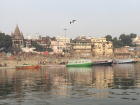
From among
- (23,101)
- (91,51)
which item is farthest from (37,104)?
(91,51)

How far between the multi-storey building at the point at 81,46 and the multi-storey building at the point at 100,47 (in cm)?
507

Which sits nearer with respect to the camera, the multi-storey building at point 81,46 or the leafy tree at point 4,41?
the leafy tree at point 4,41

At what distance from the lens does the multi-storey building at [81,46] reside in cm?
11744

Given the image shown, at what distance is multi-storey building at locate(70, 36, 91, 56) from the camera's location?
385 ft

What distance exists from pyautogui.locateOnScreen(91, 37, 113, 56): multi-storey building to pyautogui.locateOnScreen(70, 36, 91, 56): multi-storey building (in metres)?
5.07

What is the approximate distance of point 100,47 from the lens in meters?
125

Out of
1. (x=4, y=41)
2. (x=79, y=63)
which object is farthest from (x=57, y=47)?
(x=79, y=63)

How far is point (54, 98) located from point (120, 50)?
12128 cm

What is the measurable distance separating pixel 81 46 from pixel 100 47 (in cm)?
1275

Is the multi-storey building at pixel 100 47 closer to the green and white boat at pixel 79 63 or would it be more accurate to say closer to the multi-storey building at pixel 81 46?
the multi-storey building at pixel 81 46

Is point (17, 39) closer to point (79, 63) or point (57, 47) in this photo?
point (57, 47)

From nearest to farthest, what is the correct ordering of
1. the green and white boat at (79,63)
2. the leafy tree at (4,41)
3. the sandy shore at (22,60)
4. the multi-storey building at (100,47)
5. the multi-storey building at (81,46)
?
the green and white boat at (79,63) → the sandy shore at (22,60) → the leafy tree at (4,41) → the multi-storey building at (81,46) → the multi-storey building at (100,47)

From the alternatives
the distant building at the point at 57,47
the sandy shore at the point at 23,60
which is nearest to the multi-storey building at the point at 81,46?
the distant building at the point at 57,47

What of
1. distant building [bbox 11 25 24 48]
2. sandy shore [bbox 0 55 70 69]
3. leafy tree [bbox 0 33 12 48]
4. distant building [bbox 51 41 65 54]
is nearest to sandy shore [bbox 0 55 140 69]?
sandy shore [bbox 0 55 70 69]
